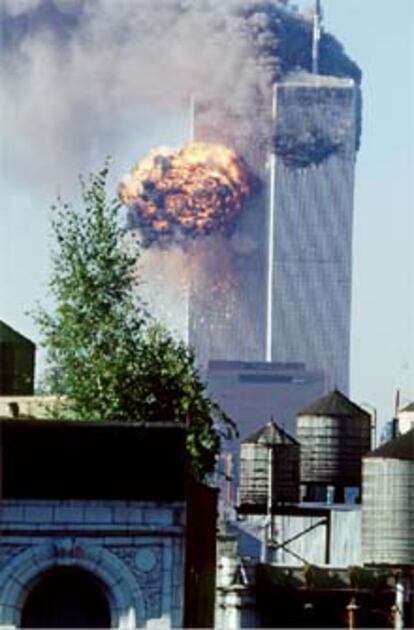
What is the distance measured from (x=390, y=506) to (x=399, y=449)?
393 mm

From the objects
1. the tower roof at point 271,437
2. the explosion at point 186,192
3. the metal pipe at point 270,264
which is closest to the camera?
the tower roof at point 271,437

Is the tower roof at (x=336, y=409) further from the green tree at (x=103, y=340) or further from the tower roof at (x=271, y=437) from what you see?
the green tree at (x=103, y=340)

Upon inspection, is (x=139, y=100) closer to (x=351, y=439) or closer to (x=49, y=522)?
(x=351, y=439)

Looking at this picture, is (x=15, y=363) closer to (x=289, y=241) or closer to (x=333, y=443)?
(x=333, y=443)

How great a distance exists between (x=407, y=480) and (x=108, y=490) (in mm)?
2652

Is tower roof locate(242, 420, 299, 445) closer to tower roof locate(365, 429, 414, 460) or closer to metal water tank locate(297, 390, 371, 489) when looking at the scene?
metal water tank locate(297, 390, 371, 489)

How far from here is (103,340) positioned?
51.7ft

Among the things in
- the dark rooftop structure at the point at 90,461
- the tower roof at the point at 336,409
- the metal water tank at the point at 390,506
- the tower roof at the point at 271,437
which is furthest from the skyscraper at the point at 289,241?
the dark rooftop structure at the point at 90,461

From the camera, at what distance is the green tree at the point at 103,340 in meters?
15.5

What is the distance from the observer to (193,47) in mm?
109688

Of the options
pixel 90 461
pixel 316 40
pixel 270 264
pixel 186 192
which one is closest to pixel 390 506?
pixel 90 461

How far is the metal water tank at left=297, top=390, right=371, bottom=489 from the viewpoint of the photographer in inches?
761

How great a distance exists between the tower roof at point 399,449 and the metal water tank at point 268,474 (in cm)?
382

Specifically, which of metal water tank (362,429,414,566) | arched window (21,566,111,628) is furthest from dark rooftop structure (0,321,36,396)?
arched window (21,566,111,628)
